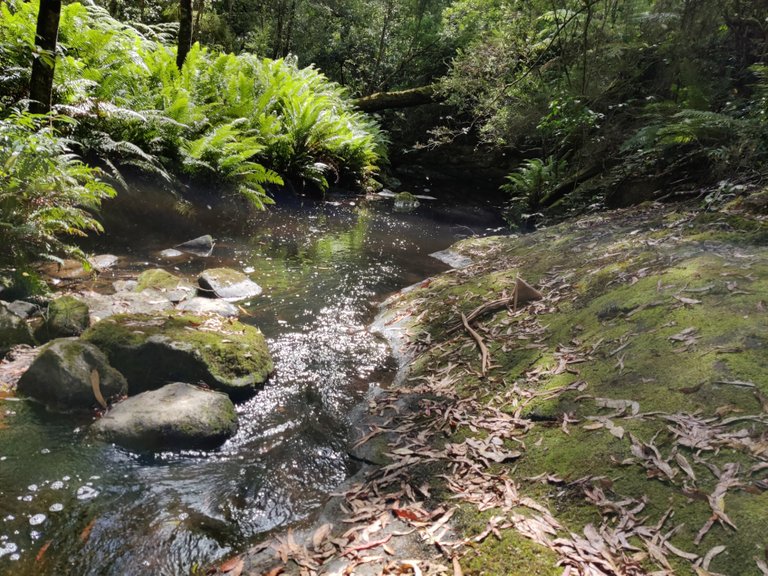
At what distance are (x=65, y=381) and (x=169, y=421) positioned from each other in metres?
0.87

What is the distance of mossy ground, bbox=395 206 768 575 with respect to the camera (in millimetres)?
2047

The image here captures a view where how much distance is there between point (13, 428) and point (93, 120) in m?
5.34

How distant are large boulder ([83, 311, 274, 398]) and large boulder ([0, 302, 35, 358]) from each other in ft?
1.87

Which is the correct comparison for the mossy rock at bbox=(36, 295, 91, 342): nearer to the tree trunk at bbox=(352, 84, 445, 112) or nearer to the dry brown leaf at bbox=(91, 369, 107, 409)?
the dry brown leaf at bbox=(91, 369, 107, 409)

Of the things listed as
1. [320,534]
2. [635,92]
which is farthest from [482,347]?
[635,92]

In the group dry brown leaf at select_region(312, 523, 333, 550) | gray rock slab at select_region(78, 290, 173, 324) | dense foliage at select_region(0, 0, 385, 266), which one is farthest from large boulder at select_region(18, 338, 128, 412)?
dry brown leaf at select_region(312, 523, 333, 550)

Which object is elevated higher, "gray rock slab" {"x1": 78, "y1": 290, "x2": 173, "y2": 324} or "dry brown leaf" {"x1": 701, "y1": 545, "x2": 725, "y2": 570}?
"dry brown leaf" {"x1": 701, "y1": 545, "x2": 725, "y2": 570}

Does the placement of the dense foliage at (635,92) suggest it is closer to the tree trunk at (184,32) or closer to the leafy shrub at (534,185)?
the leafy shrub at (534,185)

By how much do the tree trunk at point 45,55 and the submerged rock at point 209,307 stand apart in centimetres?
259

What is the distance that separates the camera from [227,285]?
19.8 feet

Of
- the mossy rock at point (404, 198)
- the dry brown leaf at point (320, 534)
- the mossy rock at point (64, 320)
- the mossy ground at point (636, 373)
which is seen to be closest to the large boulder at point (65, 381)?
the mossy rock at point (64, 320)

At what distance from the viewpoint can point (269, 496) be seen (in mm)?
2943

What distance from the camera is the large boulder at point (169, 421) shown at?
128 inches

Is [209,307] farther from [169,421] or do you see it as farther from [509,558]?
[509,558]
